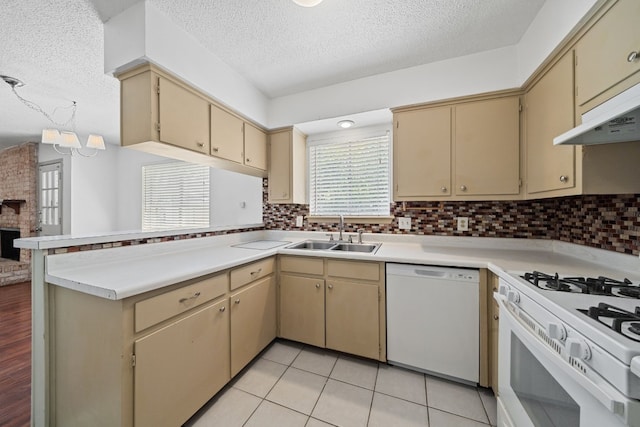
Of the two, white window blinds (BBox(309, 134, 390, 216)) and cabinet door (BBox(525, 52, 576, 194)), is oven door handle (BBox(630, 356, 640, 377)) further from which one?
white window blinds (BBox(309, 134, 390, 216))

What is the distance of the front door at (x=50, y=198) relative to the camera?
14.1 ft

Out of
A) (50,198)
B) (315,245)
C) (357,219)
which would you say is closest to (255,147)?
(315,245)

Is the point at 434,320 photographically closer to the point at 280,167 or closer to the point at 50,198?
the point at 280,167

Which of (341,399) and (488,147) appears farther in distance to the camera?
(488,147)

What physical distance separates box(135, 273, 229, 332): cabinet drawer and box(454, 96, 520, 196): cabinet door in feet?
6.21

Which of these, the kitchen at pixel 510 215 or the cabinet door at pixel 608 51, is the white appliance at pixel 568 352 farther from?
the cabinet door at pixel 608 51

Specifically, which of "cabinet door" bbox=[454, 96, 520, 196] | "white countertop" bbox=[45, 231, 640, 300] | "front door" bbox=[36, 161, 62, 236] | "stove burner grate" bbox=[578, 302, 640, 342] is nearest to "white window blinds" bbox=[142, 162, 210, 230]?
"front door" bbox=[36, 161, 62, 236]

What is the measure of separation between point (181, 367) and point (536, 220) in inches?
105

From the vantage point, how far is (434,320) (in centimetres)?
163

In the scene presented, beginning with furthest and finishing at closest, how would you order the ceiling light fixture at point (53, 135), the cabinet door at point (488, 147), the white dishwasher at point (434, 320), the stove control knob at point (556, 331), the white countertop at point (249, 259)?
the ceiling light fixture at point (53, 135) < the cabinet door at point (488, 147) < the white dishwasher at point (434, 320) < the white countertop at point (249, 259) < the stove control knob at point (556, 331)

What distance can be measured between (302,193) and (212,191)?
1649 mm

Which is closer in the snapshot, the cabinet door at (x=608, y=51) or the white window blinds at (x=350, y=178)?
the cabinet door at (x=608, y=51)

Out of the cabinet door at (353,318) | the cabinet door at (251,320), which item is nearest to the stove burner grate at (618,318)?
the cabinet door at (353,318)

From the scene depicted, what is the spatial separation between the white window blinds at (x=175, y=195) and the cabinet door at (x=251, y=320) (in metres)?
2.14
